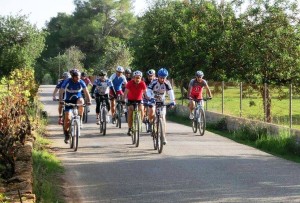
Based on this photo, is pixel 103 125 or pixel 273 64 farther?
pixel 273 64

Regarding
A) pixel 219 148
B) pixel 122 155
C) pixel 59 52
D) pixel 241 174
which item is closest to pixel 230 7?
pixel 219 148

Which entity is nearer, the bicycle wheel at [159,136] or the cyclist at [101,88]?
the bicycle wheel at [159,136]

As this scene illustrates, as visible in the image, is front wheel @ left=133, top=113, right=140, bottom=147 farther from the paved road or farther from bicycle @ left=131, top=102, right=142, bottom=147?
the paved road

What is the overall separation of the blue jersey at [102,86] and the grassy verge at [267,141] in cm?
369

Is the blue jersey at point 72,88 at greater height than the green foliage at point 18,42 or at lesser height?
lesser

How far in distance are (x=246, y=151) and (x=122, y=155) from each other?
2.98m

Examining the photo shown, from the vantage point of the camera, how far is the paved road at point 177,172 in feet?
29.6

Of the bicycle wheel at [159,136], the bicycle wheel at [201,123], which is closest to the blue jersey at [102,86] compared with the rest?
the bicycle wheel at [201,123]

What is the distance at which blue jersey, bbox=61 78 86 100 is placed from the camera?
15.0 metres

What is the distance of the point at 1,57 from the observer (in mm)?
57281

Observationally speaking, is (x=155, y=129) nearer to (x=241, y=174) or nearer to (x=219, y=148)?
(x=219, y=148)

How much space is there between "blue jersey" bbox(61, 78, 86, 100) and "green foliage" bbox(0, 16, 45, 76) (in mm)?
43130

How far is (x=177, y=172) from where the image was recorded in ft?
36.3

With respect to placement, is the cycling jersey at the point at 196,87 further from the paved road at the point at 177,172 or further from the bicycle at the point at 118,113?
the bicycle at the point at 118,113
